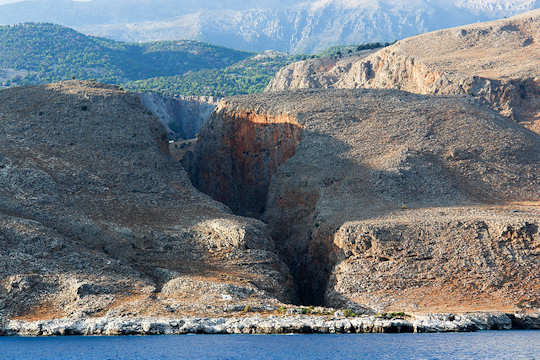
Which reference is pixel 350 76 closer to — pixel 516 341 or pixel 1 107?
pixel 1 107

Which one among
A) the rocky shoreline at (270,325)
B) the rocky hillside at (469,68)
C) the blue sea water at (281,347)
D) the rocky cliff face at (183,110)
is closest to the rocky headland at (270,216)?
the rocky shoreline at (270,325)

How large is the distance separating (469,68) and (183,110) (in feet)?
189

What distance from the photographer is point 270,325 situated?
47.5 meters

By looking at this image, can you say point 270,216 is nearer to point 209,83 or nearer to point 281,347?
point 281,347

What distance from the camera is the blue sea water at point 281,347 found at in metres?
40.9

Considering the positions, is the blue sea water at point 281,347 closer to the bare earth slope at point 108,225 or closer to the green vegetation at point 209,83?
the bare earth slope at point 108,225

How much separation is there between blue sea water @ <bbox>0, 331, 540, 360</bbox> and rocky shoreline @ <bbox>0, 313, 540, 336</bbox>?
94cm

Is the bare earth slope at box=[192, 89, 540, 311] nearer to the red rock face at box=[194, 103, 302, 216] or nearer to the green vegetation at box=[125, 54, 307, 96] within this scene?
the red rock face at box=[194, 103, 302, 216]

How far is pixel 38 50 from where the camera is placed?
197750 millimetres

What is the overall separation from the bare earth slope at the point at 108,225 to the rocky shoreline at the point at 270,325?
1.29 metres

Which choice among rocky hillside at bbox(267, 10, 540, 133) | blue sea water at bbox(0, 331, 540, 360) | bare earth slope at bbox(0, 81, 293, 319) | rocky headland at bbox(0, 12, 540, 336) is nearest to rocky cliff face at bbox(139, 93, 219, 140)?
rocky hillside at bbox(267, 10, 540, 133)

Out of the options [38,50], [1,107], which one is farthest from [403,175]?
[38,50]

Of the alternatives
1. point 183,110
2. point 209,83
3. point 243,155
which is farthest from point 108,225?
point 209,83

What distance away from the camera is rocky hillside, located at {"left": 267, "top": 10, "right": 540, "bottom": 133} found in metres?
96.1
